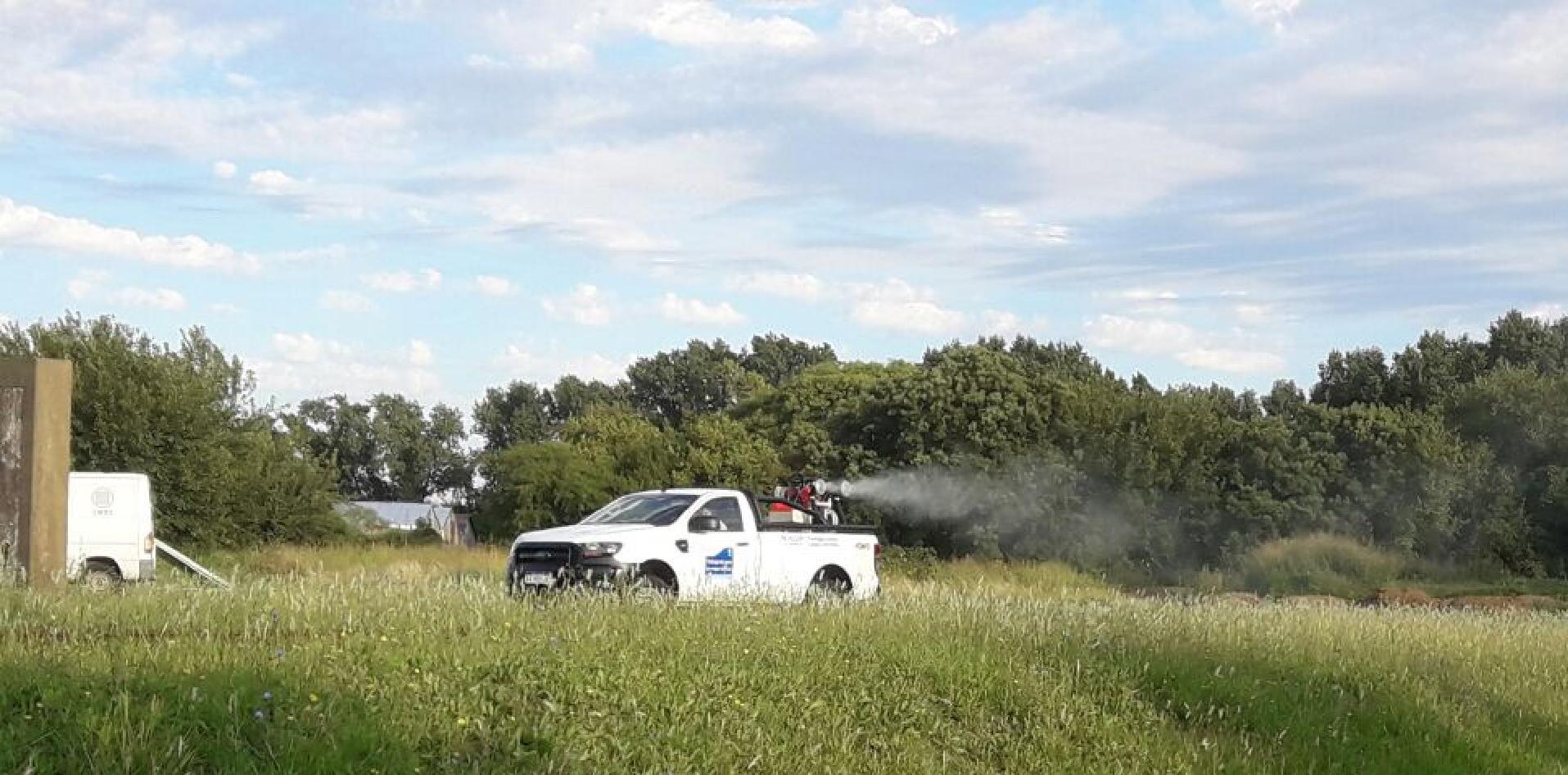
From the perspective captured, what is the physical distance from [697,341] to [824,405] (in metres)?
52.8

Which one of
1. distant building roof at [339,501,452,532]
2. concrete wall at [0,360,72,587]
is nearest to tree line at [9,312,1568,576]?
concrete wall at [0,360,72,587]

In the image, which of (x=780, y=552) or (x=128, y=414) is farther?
(x=128, y=414)

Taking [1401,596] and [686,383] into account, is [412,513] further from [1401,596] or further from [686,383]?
[1401,596]

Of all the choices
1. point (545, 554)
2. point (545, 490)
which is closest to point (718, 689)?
point (545, 554)

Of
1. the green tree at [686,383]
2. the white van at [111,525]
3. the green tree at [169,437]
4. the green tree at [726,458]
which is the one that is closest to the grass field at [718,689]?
the white van at [111,525]

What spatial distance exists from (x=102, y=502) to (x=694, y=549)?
12618 mm

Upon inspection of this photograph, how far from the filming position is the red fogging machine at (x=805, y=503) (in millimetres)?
22125

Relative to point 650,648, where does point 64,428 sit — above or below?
above

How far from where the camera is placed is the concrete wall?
11.4m

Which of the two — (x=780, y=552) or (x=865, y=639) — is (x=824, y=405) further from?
(x=865, y=639)

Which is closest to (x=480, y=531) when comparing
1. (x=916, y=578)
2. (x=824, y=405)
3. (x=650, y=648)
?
(x=824, y=405)

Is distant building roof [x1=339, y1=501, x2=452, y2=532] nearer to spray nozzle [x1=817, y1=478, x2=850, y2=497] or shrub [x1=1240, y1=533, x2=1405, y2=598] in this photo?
shrub [x1=1240, y1=533, x2=1405, y2=598]

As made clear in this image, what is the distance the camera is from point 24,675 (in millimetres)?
6973

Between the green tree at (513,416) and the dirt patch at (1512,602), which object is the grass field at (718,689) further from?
the green tree at (513,416)
